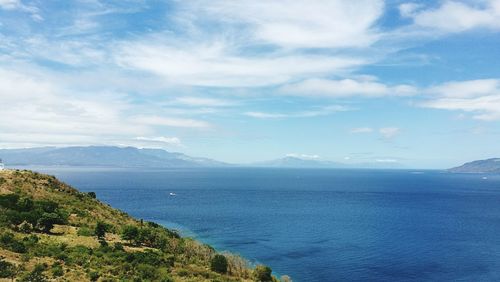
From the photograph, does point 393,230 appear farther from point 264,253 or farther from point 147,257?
point 147,257

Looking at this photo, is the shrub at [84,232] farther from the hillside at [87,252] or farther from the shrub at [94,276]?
the shrub at [94,276]

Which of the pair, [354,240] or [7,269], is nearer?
[7,269]

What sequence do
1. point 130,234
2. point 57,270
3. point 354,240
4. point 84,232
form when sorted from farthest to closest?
point 354,240 < point 130,234 < point 84,232 < point 57,270

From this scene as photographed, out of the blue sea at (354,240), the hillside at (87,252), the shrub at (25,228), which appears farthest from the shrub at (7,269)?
the blue sea at (354,240)

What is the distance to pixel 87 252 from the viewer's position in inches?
2420

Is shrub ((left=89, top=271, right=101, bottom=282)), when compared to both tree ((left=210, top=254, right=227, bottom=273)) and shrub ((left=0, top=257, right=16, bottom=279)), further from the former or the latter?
tree ((left=210, top=254, right=227, bottom=273))

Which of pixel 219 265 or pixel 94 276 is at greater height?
pixel 94 276

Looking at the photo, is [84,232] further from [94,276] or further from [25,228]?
[94,276]

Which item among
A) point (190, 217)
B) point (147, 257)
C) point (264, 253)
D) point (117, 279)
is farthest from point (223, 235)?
point (117, 279)

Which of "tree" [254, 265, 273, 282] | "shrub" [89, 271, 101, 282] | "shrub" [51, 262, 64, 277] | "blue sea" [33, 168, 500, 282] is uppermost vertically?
"shrub" [51, 262, 64, 277]

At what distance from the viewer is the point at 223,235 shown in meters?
135

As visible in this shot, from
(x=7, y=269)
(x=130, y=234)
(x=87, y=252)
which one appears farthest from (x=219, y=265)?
(x=7, y=269)

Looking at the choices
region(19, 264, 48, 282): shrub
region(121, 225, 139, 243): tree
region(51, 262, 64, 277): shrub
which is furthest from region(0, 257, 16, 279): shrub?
region(121, 225, 139, 243): tree

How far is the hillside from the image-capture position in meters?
52.0
